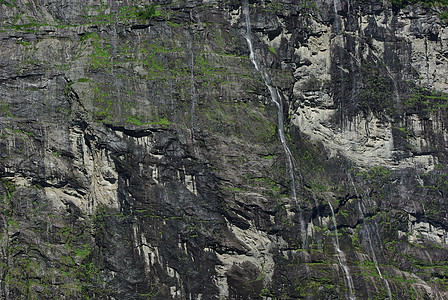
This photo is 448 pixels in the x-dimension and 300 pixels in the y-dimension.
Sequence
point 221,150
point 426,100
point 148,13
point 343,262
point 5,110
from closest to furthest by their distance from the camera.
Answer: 1. point 5,110
2. point 221,150
3. point 343,262
4. point 148,13
5. point 426,100

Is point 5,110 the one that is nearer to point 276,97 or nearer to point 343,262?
point 276,97

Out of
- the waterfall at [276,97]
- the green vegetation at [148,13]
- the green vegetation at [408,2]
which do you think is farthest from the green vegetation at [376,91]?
the green vegetation at [148,13]

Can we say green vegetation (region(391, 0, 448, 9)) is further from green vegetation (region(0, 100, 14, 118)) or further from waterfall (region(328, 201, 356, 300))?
green vegetation (region(0, 100, 14, 118))

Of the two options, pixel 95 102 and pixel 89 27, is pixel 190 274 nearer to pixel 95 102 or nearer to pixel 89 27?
pixel 95 102

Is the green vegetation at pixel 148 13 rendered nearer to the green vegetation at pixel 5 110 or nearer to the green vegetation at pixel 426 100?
the green vegetation at pixel 5 110

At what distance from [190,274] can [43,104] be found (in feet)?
35.5

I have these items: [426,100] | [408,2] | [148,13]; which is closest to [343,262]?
[426,100]

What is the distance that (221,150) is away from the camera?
3069 centimetres

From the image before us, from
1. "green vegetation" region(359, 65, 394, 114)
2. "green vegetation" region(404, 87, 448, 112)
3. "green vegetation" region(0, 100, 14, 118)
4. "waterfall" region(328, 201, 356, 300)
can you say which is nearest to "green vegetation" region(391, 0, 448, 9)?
"green vegetation" region(359, 65, 394, 114)

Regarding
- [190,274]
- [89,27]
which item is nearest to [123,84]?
[89,27]

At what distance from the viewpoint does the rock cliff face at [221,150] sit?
98.7ft

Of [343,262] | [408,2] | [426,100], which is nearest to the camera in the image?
[343,262]

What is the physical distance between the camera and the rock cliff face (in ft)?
98.7

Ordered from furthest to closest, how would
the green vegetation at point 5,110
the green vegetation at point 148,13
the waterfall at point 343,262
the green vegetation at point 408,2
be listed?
the green vegetation at point 408,2 → the green vegetation at point 148,13 → the waterfall at point 343,262 → the green vegetation at point 5,110
